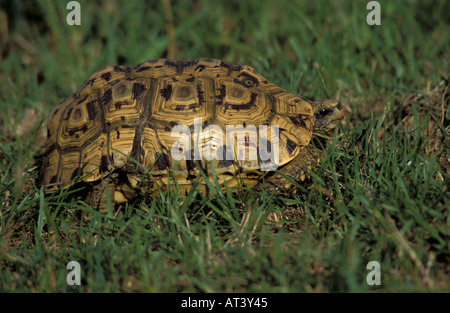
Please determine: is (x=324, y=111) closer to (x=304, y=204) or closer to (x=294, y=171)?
(x=294, y=171)

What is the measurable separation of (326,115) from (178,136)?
53.9 inches

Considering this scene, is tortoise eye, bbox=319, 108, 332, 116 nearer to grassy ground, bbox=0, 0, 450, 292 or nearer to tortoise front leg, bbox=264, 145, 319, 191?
grassy ground, bbox=0, 0, 450, 292

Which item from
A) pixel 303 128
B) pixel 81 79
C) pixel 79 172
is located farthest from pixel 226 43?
pixel 79 172

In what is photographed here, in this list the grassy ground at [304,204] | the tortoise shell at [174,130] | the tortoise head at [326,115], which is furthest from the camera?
the tortoise head at [326,115]

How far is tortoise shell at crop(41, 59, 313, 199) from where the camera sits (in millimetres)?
3674

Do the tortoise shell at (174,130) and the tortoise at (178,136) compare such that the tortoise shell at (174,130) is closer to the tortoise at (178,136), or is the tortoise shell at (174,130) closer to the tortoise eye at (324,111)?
the tortoise at (178,136)

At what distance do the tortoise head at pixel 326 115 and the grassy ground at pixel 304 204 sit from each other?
0.60 ft

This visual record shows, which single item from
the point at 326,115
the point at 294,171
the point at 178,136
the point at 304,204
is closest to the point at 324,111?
the point at 326,115

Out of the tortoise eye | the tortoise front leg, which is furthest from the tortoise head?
the tortoise front leg

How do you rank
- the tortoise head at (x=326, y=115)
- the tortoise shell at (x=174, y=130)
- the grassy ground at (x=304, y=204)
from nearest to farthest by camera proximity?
the grassy ground at (x=304, y=204), the tortoise shell at (x=174, y=130), the tortoise head at (x=326, y=115)

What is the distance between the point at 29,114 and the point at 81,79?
889 mm

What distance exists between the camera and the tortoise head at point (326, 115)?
4.11 meters

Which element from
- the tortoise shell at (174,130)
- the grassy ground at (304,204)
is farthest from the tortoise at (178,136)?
the grassy ground at (304,204)
